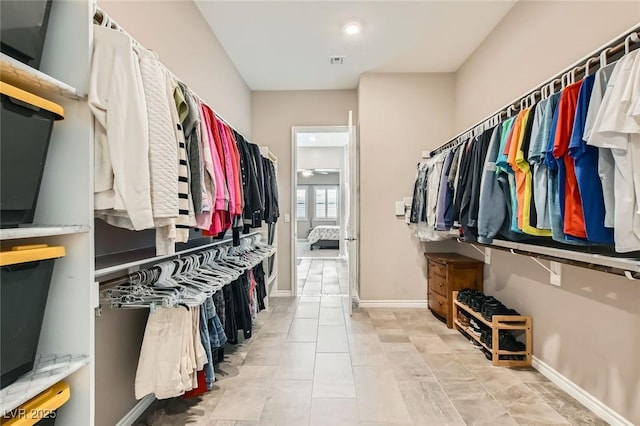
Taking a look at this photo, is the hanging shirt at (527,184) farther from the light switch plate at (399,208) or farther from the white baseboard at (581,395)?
the light switch plate at (399,208)

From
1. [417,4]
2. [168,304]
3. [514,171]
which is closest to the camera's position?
[168,304]

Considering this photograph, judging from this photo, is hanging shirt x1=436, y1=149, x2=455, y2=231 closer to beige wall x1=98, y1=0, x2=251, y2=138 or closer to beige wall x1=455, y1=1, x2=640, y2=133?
beige wall x1=455, y1=1, x2=640, y2=133

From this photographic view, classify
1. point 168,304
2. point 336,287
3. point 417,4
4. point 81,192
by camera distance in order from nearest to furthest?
point 81,192 < point 168,304 < point 417,4 < point 336,287

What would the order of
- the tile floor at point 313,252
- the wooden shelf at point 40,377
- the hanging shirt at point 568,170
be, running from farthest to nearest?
1. the tile floor at point 313,252
2. the hanging shirt at point 568,170
3. the wooden shelf at point 40,377

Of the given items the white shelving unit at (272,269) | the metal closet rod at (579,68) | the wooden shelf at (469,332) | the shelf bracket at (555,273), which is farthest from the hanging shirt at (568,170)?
the white shelving unit at (272,269)

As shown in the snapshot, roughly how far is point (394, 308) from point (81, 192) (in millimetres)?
3485

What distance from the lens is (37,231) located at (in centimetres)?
80

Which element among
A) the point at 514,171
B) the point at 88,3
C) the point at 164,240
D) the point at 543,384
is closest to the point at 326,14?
the point at 514,171

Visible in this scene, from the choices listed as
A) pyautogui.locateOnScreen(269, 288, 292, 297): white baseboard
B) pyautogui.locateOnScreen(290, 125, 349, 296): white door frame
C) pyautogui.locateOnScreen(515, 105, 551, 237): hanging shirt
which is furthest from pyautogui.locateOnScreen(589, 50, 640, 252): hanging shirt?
pyautogui.locateOnScreen(269, 288, 292, 297): white baseboard

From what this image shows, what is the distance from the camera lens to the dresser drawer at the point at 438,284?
3.26 m

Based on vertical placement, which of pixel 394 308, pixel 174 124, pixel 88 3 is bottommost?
pixel 394 308

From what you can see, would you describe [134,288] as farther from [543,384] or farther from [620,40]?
[543,384]

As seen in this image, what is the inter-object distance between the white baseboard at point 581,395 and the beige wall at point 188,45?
329cm

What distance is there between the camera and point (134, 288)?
60.4 inches
